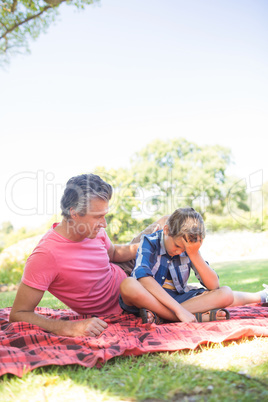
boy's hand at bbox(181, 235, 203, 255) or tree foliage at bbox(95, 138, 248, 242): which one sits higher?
tree foliage at bbox(95, 138, 248, 242)

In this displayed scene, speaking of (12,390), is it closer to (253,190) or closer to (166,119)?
(253,190)

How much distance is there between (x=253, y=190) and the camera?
19.0 m

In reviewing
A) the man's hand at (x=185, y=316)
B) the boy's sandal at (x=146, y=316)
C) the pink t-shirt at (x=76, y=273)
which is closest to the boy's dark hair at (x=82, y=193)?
the pink t-shirt at (x=76, y=273)

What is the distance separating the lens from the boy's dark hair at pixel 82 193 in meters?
2.70

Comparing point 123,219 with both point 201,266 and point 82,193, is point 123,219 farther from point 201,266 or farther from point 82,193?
point 82,193

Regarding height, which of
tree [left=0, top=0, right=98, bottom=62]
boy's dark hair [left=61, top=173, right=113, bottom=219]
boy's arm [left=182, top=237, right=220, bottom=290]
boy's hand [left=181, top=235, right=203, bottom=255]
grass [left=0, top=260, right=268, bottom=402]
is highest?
tree [left=0, top=0, right=98, bottom=62]

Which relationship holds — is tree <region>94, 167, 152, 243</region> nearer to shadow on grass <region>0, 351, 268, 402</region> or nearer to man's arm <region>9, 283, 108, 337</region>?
man's arm <region>9, 283, 108, 337</region>

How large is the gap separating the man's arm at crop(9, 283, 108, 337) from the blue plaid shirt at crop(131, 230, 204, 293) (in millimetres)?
588

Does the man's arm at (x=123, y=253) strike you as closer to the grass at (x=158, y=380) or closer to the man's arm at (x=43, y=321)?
the man's arm at (x=43, y=321)

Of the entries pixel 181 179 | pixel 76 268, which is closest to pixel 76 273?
pixel 76 268

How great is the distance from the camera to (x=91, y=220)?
2688mm

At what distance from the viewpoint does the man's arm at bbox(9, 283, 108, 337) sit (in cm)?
239

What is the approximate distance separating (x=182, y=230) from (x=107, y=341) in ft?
3.29

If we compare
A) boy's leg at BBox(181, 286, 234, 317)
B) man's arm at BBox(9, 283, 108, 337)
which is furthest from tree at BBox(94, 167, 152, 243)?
man's arm at BBox(9, 283, 108, 337)
